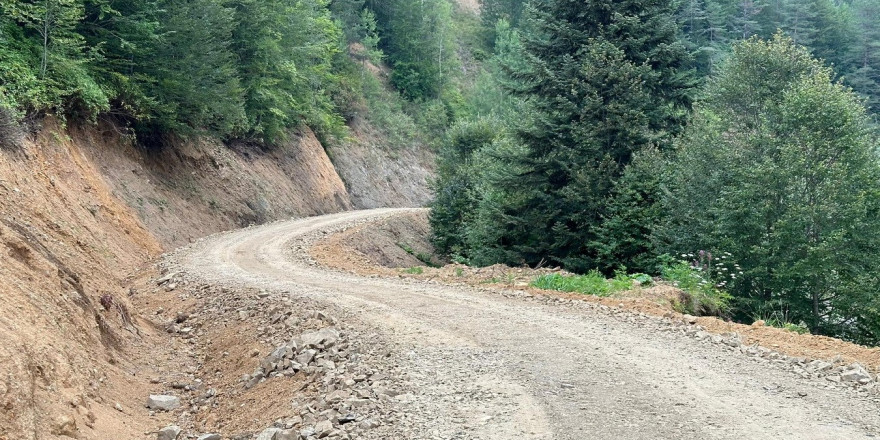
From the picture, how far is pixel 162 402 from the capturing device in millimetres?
8586

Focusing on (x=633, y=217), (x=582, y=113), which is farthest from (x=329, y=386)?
(x=582, y=113)

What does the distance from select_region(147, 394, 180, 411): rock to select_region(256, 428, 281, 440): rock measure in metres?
2.56

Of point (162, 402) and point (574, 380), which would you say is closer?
point (574, 380)

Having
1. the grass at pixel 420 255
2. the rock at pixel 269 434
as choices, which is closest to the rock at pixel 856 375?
the rock at pixel 269 434

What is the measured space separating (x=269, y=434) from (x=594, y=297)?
23.5 feet

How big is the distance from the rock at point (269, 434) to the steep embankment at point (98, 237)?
1743 millimetres

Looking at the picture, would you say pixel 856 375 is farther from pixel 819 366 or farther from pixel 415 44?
pixel 415 44

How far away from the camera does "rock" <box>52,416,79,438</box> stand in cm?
631

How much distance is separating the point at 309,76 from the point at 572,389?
118ft

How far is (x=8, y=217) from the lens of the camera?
11.0m

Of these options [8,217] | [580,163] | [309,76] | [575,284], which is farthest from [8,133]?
[309,76]

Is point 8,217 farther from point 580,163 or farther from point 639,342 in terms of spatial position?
point 580,163

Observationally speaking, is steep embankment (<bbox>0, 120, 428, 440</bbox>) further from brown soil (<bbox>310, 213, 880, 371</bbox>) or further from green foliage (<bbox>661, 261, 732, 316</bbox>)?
green foliage (<bbox>661, 261, 732, 316</bbox>)

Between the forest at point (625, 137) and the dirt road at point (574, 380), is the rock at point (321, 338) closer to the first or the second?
the dirt road at point (574, 380)
